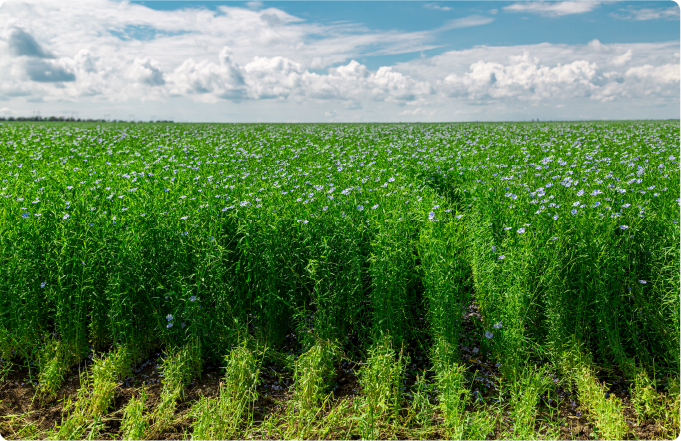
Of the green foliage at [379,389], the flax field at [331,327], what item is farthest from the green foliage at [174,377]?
the green foliage at [379,389]

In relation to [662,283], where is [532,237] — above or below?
above

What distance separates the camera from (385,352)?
387 centimetres

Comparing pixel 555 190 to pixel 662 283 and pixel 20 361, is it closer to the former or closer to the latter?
pixel 662 283

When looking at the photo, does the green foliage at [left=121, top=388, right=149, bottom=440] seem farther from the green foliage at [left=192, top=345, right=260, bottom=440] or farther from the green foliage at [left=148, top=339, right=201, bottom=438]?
the green foliage at [left=192, top=345, right=260, bottom=440]

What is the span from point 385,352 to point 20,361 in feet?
12.6

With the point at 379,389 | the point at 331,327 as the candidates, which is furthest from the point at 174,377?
the point at 379,389

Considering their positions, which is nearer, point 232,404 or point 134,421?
point 134,421

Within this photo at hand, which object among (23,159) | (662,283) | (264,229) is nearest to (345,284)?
(264,229)

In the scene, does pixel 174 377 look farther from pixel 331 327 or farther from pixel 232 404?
pixel 331 327

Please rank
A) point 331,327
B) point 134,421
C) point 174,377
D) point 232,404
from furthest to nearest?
point 331,327 < point 174,377 < point 232,404 < point 134,421

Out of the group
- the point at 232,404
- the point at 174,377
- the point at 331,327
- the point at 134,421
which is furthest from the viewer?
the point at 331,327

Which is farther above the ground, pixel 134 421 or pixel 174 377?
pixel 174 377

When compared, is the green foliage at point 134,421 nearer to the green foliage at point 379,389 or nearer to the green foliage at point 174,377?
the green foliage at point 174,377

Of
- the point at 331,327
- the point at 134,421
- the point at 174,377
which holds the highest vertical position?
the point at 331,327
